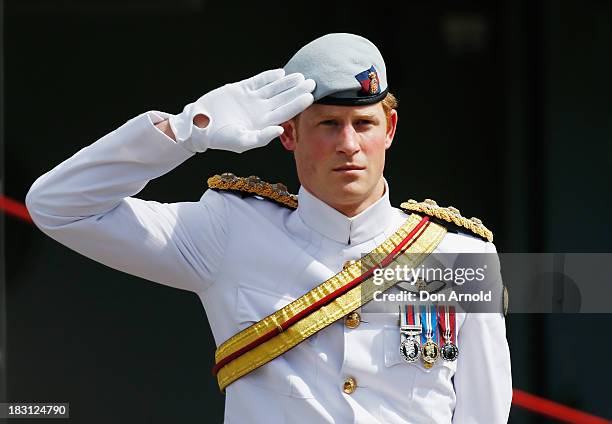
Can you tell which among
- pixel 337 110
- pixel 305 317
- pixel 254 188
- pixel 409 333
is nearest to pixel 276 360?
pixel 305 317

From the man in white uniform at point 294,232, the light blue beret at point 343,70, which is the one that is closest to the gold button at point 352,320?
the man in white uniform at point 294,232

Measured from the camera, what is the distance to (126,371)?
4578 mm

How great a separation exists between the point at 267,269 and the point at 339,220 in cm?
18

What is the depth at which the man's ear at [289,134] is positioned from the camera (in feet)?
9.32

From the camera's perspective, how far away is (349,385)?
8.96ft

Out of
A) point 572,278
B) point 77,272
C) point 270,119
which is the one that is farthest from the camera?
point 77,272

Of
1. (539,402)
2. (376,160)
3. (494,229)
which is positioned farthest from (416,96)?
(376,160)

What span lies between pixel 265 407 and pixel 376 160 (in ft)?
1.75

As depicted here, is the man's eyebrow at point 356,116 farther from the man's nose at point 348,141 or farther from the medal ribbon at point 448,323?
the medal ribbon at point 448,323

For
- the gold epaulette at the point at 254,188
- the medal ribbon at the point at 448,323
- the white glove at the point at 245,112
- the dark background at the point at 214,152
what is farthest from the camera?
the dark background at the point at 214,152

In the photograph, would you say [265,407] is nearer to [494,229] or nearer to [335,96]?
[335,96]

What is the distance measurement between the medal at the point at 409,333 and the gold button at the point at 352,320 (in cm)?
9

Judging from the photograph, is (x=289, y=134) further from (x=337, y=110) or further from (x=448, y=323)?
(x=448, y=323)

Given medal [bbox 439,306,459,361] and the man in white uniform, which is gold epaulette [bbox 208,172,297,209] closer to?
the man in white uniform
